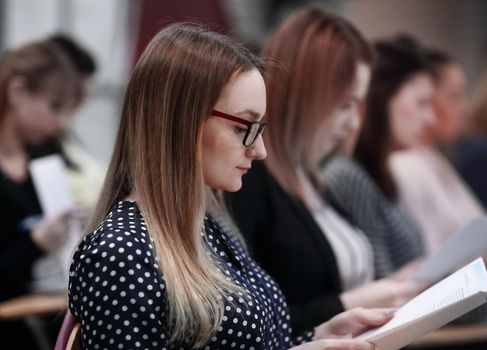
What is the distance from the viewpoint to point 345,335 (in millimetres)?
1812

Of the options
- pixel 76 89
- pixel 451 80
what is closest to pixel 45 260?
pixel 76 89

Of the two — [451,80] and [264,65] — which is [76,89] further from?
[451,80]

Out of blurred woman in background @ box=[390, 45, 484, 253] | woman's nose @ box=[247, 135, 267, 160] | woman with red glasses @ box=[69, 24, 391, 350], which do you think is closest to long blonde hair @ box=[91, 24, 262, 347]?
woman with red glasses @ box=[69, 24, 391, 350]

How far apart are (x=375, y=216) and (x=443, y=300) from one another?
1316 millimetres

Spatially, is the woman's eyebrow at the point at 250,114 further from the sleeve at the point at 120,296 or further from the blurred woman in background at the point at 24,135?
the blurred woman in background at the point at 24,135

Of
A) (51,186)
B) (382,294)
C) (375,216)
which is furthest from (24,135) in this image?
(382,294)

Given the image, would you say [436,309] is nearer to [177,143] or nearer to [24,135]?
[177,143]

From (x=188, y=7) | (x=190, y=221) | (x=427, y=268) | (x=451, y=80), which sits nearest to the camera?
(x=190, y=221)

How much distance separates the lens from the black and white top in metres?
2.77

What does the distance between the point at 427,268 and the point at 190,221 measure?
898 millimetres

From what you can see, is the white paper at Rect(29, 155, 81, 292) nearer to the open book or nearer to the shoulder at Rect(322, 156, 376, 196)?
the shoulder at Rect(322, 156, 376, 196)

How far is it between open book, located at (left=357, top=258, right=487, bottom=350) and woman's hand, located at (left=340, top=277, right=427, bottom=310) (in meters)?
0.47

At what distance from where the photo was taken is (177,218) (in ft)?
5.10

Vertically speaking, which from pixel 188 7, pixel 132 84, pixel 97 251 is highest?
pixel 132 84
